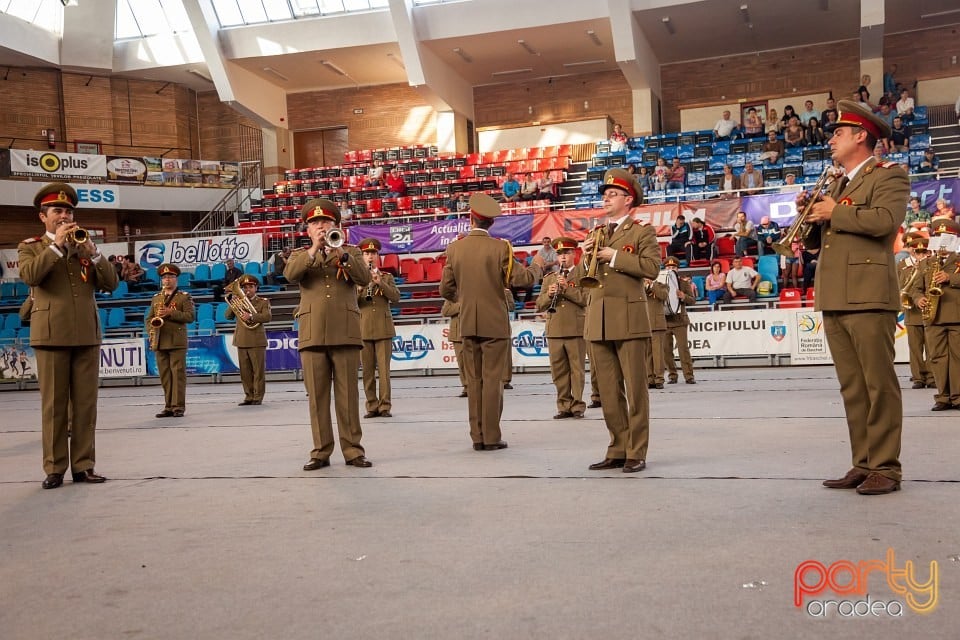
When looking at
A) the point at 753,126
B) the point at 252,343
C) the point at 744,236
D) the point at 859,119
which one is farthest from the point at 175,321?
the point at 753,126

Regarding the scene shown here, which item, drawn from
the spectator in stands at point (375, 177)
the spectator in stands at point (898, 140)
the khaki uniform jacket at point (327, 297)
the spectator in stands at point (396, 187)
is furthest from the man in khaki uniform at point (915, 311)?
A: the spectator in stands at point (375, 177)

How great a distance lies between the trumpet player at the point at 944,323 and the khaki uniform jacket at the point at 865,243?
16.8 feet

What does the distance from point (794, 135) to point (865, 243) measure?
2320cm

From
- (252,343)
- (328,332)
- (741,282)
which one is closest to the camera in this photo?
(328,332)

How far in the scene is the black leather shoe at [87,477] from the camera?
6941mm

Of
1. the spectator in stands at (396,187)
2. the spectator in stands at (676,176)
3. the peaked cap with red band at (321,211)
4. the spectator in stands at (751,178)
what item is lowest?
the peaked cap with red band at (321,211)

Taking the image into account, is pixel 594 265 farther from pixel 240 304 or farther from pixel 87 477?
pixel 240 304

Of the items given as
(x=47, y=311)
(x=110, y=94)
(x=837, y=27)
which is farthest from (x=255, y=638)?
(x=110, y=94)

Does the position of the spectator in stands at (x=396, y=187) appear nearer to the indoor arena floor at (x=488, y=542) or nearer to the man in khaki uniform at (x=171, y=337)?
the man in khaki uniform at (x=171, y=337)

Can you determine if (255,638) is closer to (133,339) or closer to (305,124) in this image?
(133,339)

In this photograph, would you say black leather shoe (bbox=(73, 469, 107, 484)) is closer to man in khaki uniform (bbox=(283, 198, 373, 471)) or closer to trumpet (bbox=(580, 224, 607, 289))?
man in khaki uniform (bbox=(283, 198, 373, 471))

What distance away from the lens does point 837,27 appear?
30.1 meters

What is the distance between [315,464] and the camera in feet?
23.2

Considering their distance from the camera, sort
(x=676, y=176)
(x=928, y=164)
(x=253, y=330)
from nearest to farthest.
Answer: (x=253, y=330) → (x=928, y=164) → (x=676, y=176)
